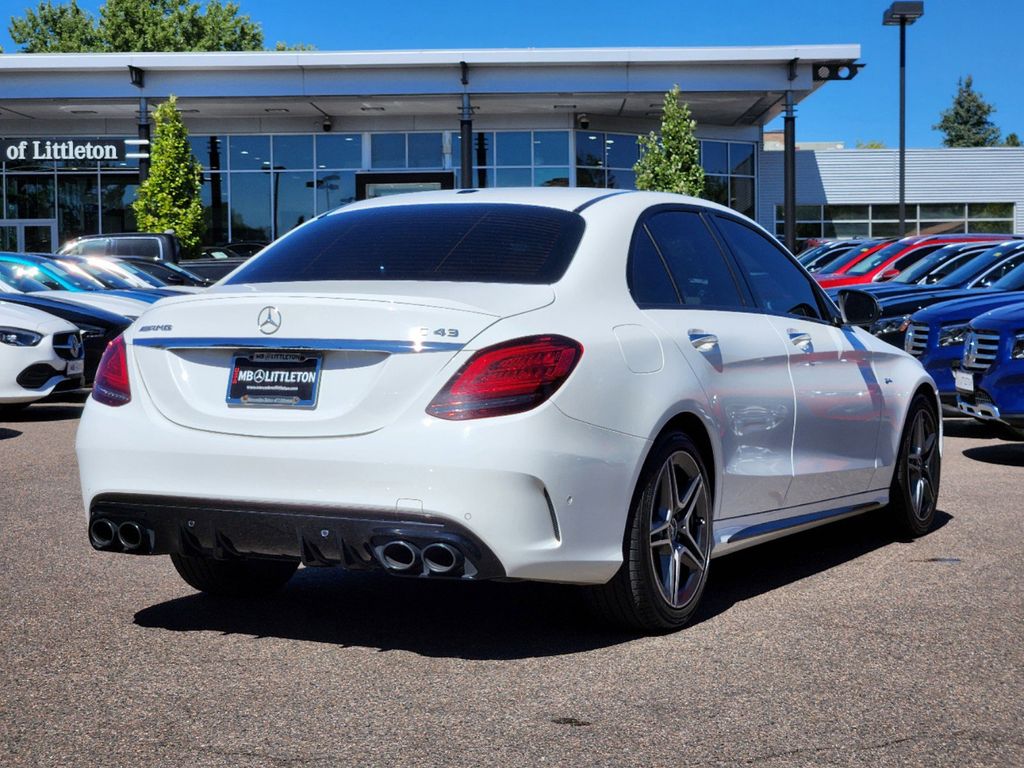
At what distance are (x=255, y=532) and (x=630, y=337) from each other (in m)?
1.39

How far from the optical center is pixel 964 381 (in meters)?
10.9

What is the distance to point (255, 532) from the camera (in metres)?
4.68

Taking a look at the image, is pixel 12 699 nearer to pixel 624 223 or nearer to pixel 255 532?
pixel 255 532

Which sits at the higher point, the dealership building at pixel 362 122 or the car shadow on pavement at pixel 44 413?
the dealership building at pixel 362 122

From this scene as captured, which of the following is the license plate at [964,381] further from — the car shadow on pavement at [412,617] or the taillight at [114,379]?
the taillight at [114,379]

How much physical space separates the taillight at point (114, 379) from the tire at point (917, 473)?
12.7ft

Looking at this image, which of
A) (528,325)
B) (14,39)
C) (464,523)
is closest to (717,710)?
(464,523)

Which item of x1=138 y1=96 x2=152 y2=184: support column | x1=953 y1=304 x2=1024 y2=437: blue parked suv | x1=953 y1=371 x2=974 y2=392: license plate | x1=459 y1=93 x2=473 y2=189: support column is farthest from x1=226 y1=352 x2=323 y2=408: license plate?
x1=138 y1=96 x2=152 y2=184: support column

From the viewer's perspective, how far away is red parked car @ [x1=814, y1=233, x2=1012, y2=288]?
861 inches

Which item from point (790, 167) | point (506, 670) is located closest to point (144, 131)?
point (790, 167)

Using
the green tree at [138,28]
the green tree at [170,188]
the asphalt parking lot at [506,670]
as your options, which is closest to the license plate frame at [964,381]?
the asphalt parking lot at [506,670]

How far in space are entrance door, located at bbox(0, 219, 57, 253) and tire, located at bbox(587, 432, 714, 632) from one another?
133ft

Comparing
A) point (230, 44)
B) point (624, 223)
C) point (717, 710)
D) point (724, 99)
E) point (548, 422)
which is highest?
point (230, 44)

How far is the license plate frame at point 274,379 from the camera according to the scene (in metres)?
4.66
